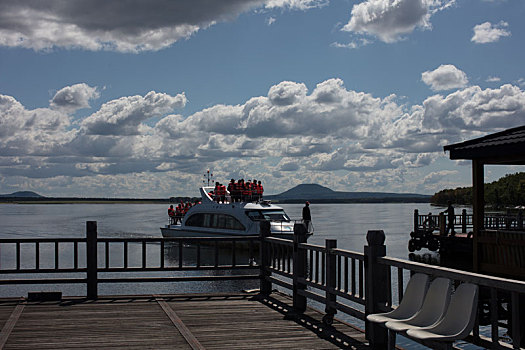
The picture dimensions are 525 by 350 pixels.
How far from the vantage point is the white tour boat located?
3703 centimetres

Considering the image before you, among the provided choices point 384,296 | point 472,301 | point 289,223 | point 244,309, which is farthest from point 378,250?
point 289,223

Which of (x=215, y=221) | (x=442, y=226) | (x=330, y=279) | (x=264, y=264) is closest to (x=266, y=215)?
(x=215, y=221)

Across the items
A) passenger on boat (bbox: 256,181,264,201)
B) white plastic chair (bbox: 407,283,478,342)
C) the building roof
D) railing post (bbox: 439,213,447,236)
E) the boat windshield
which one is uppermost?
the building roof

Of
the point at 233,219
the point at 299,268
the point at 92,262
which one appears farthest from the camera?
the point at 233,219

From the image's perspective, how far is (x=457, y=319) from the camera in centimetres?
577

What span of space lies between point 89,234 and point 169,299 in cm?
189

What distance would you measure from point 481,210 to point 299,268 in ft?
35.0

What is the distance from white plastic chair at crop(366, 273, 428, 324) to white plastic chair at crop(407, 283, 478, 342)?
649mm

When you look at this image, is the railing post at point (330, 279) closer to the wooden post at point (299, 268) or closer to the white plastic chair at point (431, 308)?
the wooden post at point (299, 268)

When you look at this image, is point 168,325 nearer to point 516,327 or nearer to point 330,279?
point 330,279

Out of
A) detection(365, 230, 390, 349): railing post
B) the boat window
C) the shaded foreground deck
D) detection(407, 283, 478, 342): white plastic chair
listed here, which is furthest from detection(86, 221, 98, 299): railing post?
the boat window

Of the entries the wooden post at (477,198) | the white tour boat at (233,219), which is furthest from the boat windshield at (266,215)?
the wooden post at (477,198)

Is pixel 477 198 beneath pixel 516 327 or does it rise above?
above

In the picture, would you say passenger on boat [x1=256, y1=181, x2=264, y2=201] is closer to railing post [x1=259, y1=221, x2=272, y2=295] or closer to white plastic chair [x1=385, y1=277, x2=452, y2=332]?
railing post [x1=259, y1=221, x2=272, y2=295]
